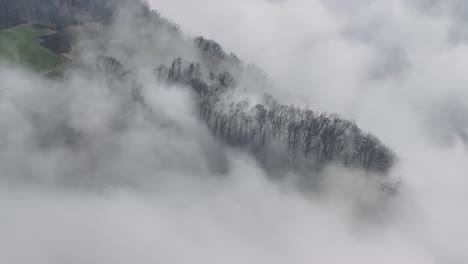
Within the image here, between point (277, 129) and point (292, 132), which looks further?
point (277, 129)

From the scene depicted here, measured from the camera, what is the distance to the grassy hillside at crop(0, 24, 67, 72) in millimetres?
152750

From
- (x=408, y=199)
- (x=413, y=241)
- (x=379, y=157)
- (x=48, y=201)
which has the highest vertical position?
(x=379, y=157)

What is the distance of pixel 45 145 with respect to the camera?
119188 millimetres

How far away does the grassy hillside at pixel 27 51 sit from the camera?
501 ft

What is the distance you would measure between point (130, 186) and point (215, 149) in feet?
102

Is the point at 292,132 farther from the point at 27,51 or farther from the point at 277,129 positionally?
the point at 27,51

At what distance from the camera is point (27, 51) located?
159375 mm

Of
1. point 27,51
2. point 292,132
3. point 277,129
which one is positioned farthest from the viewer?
point 27,51

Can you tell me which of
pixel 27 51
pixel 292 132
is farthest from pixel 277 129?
pixel 27 51

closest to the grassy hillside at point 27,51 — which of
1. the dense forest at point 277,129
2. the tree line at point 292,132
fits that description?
the dense forest at point 277,129

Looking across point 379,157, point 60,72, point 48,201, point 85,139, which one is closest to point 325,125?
point 379,157

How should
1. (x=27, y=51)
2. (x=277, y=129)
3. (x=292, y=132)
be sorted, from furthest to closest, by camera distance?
(x=27, y=51), (x=277, y=129), (x=292, y=132)

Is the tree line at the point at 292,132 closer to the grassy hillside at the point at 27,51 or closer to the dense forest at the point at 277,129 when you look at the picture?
the dense forest at the point at 277,129

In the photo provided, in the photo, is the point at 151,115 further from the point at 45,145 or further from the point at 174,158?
the point at 45,145
